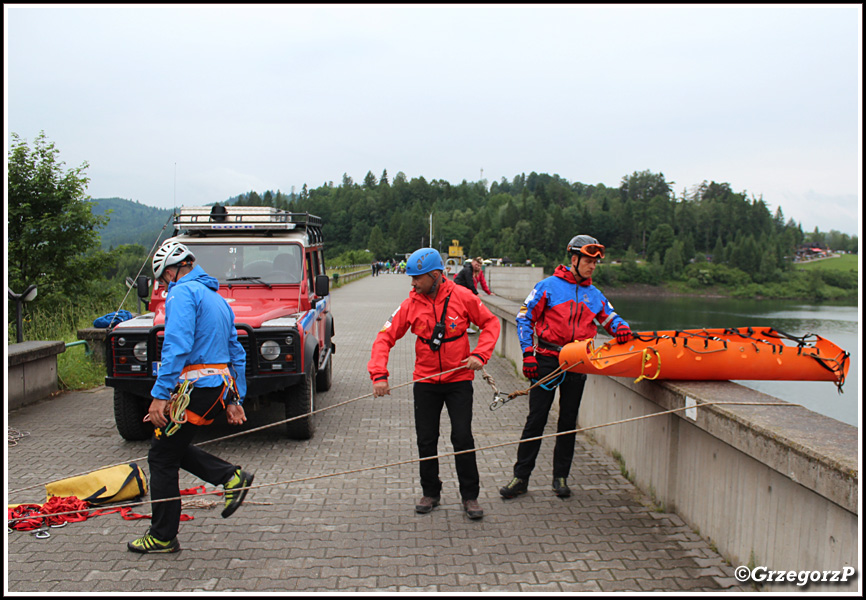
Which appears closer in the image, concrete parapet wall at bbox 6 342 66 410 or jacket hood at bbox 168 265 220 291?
jacket hood at bbox 168 265 220 291

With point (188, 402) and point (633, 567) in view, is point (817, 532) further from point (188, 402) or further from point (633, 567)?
point (188, 402)

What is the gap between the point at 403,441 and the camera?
712cm

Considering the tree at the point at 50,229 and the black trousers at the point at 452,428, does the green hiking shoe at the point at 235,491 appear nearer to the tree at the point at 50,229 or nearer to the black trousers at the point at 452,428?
the black trousers at the point at 452,428

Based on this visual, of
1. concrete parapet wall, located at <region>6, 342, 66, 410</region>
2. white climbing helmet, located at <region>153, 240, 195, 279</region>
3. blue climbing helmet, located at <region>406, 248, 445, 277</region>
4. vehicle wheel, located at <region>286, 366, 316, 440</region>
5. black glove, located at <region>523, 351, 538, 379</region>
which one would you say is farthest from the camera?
concrete parapet wall, located at <region>6, 342, 66, 410</region>

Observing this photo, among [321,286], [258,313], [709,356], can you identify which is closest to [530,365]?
[709,356]

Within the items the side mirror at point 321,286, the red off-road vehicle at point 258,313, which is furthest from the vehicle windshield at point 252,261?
the side mirror at point 321,286

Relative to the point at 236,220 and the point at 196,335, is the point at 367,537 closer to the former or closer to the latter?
the point at 196,335

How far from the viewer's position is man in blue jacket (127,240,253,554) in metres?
4.08

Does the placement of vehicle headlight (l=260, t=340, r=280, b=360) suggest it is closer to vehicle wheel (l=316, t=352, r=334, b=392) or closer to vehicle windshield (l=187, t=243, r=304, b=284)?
vehicle windshield (l=187, t=243, r=304, b=284)

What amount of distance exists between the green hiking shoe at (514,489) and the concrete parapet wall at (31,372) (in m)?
6.31

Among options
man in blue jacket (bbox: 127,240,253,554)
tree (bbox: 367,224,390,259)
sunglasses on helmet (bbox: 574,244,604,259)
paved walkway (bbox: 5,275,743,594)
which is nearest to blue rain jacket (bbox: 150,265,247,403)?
man in blue jacket (bbox: 127,240,253,554)

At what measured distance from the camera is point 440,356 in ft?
15.9

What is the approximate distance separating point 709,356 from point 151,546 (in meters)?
3.91

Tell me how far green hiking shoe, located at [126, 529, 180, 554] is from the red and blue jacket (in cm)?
279
